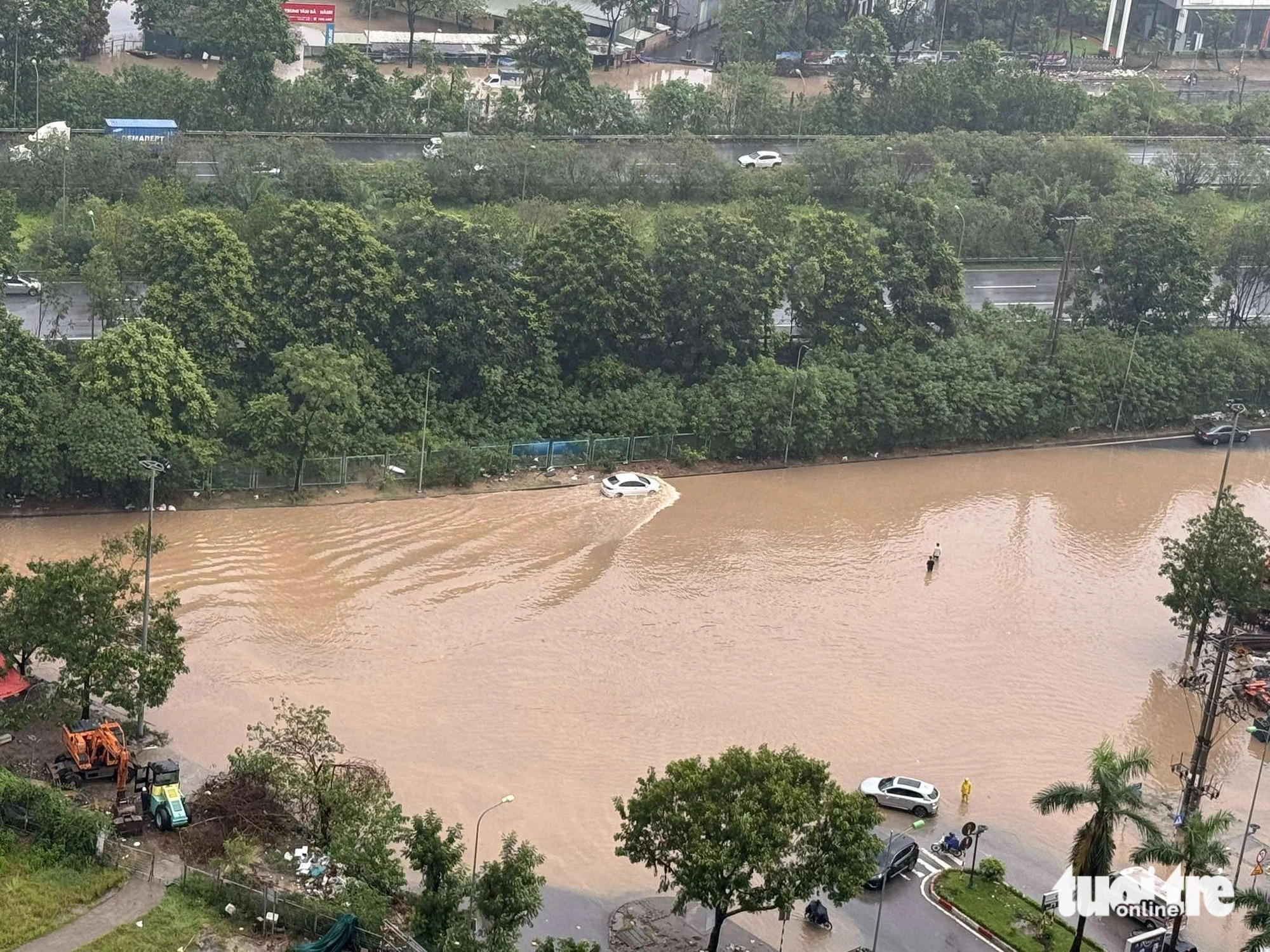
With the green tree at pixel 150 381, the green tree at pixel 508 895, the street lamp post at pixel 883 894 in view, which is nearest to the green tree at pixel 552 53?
the green tree at pixel 150 381

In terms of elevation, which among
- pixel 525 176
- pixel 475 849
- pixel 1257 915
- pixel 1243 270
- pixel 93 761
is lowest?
pixel 93 761

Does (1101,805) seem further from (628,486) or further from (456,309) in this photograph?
(456,309)

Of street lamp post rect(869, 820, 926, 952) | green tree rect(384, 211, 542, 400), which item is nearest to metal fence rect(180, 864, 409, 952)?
street lamp post rect(869, 820, 926, 952)

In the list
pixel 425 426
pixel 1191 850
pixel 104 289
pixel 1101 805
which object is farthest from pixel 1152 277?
pixel 104 289

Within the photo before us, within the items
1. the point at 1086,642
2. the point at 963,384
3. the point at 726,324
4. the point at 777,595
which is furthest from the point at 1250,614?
the point at 726,324

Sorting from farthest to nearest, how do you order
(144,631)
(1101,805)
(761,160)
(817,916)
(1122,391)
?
1. (761,160)
2. (1122,391)
3. (144,631)
4. (817,916)
5. (1101,805)

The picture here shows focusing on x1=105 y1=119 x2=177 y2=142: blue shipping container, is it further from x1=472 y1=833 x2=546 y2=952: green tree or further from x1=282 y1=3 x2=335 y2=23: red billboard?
x1=472 y1=833 x2=546 y2=952: green tree

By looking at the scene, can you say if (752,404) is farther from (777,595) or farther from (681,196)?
(681,196)

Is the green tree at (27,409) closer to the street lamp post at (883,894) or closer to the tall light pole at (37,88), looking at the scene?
the tall light pole at (37,88)
